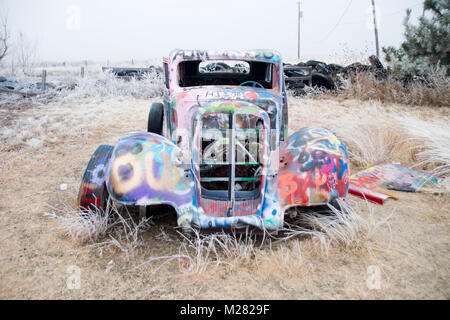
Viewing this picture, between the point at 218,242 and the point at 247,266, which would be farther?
the point at 218,242

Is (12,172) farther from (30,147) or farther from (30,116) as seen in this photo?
(30,116)

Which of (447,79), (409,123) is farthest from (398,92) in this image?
(409,123)

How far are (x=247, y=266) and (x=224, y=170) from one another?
101 centimetres

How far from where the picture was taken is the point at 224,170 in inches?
121

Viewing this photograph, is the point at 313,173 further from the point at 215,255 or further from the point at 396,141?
the point at 396,141

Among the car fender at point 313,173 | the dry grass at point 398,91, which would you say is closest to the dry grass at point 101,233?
the car fender at point 313,173

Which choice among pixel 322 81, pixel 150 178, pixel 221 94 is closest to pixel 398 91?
pixel 322 81

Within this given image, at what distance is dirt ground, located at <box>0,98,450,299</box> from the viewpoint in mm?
2039

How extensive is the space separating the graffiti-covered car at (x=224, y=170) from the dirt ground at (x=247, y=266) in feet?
1.09

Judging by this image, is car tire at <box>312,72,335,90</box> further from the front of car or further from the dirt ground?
the dirt ground

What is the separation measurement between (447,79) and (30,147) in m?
9.62

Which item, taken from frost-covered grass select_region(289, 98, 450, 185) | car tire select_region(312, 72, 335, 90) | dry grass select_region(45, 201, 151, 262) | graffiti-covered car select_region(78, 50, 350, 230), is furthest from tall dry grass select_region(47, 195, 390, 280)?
car tire select_region(312, 72, 335, 90)

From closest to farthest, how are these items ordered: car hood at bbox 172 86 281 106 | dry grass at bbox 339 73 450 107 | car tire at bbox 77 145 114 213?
car tire at bbox 77 145 114 213 → car hood at bbox 172 86 281 106 → dry grass at bbox 339 73 450 107

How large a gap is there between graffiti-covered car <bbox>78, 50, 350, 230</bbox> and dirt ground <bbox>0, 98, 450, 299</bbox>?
331mm
